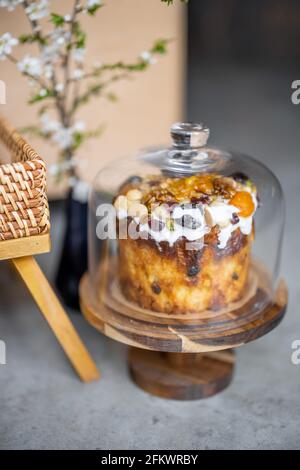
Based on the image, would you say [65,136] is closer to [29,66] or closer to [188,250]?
[29,66]

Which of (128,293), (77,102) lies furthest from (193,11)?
(128,293)

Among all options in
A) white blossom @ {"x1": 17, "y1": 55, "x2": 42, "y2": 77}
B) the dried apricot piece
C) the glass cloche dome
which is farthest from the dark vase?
the dried apricot piece

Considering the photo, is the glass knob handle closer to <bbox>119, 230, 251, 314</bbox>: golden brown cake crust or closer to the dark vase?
<bbox>119, 230, 251, 314</bbox>: golden brown cake crust

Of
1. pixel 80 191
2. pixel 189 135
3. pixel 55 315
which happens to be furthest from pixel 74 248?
pixel 189 135

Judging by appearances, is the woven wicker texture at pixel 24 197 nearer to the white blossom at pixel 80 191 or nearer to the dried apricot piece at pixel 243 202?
the dried apricot piece at pixel 243 202

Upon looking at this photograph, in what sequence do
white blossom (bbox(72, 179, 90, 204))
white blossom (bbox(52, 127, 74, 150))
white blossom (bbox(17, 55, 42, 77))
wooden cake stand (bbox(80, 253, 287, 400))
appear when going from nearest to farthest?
wooden cake stand (bbox(80, 253, 287, 400)), white blossom (bbox(17, 55, 42, 77)), white blossom (bbox(52, 127, 74, 150)), white blossom (bbox(72, 179, 90, 204))

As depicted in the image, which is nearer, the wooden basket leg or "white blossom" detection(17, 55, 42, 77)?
the wooden basket leg
